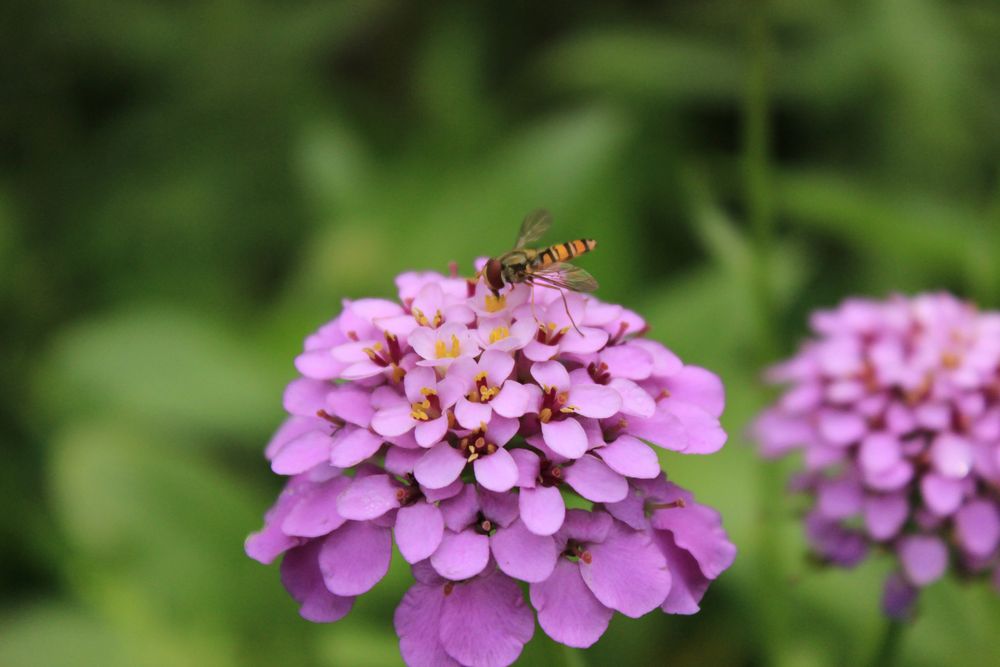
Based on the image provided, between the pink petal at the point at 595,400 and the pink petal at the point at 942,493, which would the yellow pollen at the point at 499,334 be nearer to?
the pink petal at the point at 595,400

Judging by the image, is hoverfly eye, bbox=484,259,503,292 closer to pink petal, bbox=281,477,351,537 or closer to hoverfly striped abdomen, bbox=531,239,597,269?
hoverfly striped abdomen, bbox=531,239,597,269

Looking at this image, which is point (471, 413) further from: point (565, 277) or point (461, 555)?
point (565, 277)

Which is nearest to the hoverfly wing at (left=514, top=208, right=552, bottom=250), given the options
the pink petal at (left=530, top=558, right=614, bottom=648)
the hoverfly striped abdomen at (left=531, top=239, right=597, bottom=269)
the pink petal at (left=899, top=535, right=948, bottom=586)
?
the hoverfly striped abdomen at (left=531, top=239, right=597, bottom=269)

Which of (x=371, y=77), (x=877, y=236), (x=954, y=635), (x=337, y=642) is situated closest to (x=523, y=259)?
(x=337, y=642)

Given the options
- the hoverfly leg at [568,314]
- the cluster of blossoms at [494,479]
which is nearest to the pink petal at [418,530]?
the cluster of blossoms at [494,479]

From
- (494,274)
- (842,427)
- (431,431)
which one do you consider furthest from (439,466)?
(842,427)

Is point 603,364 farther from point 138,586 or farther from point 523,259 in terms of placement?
point 138,586
